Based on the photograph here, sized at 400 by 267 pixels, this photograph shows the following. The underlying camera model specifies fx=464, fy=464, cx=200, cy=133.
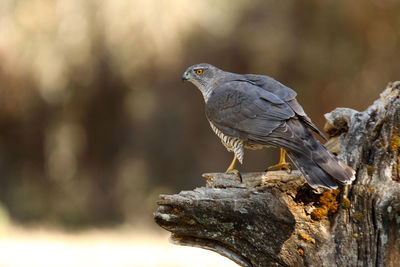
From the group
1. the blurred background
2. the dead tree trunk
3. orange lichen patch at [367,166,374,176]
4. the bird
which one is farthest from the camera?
the blurred background

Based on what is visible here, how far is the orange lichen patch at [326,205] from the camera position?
327 centimetres

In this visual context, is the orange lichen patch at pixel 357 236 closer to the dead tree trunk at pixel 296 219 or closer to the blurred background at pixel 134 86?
the dead tree trunk at pixel 296 219

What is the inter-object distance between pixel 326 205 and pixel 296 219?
0.25m

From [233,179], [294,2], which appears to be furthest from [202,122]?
[233,179]

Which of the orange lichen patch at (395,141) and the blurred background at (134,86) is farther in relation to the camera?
the blurred background at (134,86)

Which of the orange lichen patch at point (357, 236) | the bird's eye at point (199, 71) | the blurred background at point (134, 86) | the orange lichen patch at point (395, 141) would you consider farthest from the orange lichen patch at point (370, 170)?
the blurred background at point (134, 86)

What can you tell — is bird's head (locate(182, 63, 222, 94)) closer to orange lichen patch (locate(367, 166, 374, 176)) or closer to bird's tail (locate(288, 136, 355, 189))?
bird's tail (locate(288, 136, 355, 189))

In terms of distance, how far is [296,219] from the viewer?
3236 mm

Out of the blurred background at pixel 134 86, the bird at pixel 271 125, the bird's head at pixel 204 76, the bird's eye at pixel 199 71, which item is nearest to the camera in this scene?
the bird at pixel 271 125

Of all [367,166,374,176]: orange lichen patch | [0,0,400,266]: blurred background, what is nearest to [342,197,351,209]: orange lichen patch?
[367,166,374,176]: orange lichen patch

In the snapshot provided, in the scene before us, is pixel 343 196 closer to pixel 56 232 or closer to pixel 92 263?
pixel 92 263

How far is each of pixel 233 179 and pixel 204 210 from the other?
1.96 ft

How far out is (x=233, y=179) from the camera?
3.65m

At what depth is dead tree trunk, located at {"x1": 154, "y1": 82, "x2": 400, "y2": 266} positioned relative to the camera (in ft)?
10.2
